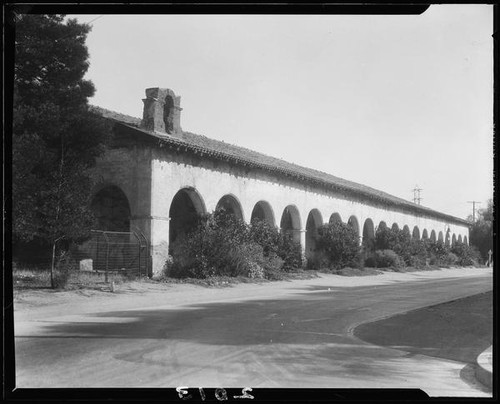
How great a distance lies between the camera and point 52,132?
38.4 ft

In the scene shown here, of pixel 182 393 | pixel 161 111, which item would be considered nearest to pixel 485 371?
pixel 182 393

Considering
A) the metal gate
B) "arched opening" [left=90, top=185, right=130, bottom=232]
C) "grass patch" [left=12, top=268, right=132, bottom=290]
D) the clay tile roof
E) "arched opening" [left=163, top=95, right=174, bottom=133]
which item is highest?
"arched opening" [left=163, top=95, right=174, bottom=133]

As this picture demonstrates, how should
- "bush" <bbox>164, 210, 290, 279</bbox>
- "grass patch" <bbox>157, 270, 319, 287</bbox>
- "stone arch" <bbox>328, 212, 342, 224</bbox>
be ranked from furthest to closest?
"stone arch" <bbox>328, 212, 342, 224</bbox>, "bush" <bbox>164, 210, 290, 279</bbox>, "grass patch" <bbox>157, 270, 319, 287</bbox>

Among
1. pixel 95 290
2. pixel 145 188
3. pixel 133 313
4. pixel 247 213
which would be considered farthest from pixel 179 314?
pixel 247 213

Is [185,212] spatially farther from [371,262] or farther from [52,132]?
[371,262]

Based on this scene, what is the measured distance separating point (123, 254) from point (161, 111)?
5.12 meters

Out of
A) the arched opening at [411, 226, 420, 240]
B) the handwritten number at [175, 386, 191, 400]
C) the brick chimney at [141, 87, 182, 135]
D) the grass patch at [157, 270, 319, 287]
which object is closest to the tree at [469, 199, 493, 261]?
the handwritten number at [175, 386, 191, 400]

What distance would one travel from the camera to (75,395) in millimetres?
3889

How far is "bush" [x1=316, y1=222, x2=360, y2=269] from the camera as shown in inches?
1076

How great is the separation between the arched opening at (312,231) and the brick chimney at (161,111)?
438 inches

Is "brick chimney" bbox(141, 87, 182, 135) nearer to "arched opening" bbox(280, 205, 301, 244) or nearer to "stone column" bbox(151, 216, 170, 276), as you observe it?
"stone column" bbox(151, 216, 170, 276)

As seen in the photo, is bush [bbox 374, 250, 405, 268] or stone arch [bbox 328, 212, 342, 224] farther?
bush [bbox 374, 250, 405, 268]

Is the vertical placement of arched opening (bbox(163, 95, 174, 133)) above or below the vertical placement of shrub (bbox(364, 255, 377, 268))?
above

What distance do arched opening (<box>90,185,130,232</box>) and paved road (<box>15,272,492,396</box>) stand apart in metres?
8.56
